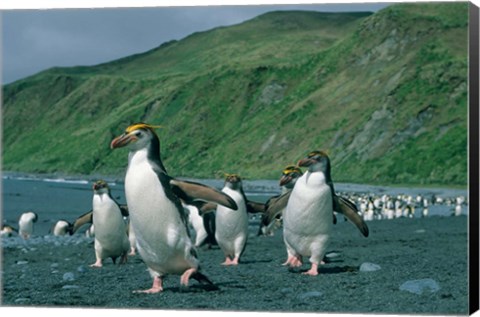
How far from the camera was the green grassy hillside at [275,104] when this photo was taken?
680 inches

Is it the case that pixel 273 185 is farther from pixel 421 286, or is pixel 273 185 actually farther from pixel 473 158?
pixel 473 158

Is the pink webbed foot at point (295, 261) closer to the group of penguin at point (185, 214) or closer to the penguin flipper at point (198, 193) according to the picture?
the group of penguin at point (185, 214)

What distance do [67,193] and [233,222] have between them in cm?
981

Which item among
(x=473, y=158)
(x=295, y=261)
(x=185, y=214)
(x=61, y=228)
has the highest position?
(x=473, y=158)

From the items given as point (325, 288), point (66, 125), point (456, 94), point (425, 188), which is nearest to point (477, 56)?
point (325, 288)

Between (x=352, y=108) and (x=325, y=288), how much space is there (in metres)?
20.1

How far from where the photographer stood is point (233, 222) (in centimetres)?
1197

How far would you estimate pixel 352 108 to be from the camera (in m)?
29.7

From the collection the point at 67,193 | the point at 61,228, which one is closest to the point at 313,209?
the point at 61,228

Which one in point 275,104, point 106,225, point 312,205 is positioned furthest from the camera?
point 275,104

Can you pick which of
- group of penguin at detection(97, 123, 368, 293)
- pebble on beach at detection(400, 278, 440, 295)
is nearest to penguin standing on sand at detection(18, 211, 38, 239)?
group of penguin at detection(97, 123, 368, 293)

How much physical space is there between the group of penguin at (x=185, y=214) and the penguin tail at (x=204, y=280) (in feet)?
0.05

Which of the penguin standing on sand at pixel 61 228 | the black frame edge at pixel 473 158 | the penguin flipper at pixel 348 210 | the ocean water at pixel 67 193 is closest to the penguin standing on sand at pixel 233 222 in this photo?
the penguin flipper at pixel 348 210

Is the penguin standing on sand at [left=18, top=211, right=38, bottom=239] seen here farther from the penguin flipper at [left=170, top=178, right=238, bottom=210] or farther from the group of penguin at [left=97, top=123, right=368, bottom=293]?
the penguin flipper at [left=170, top=178, right=238, bottom=210]
